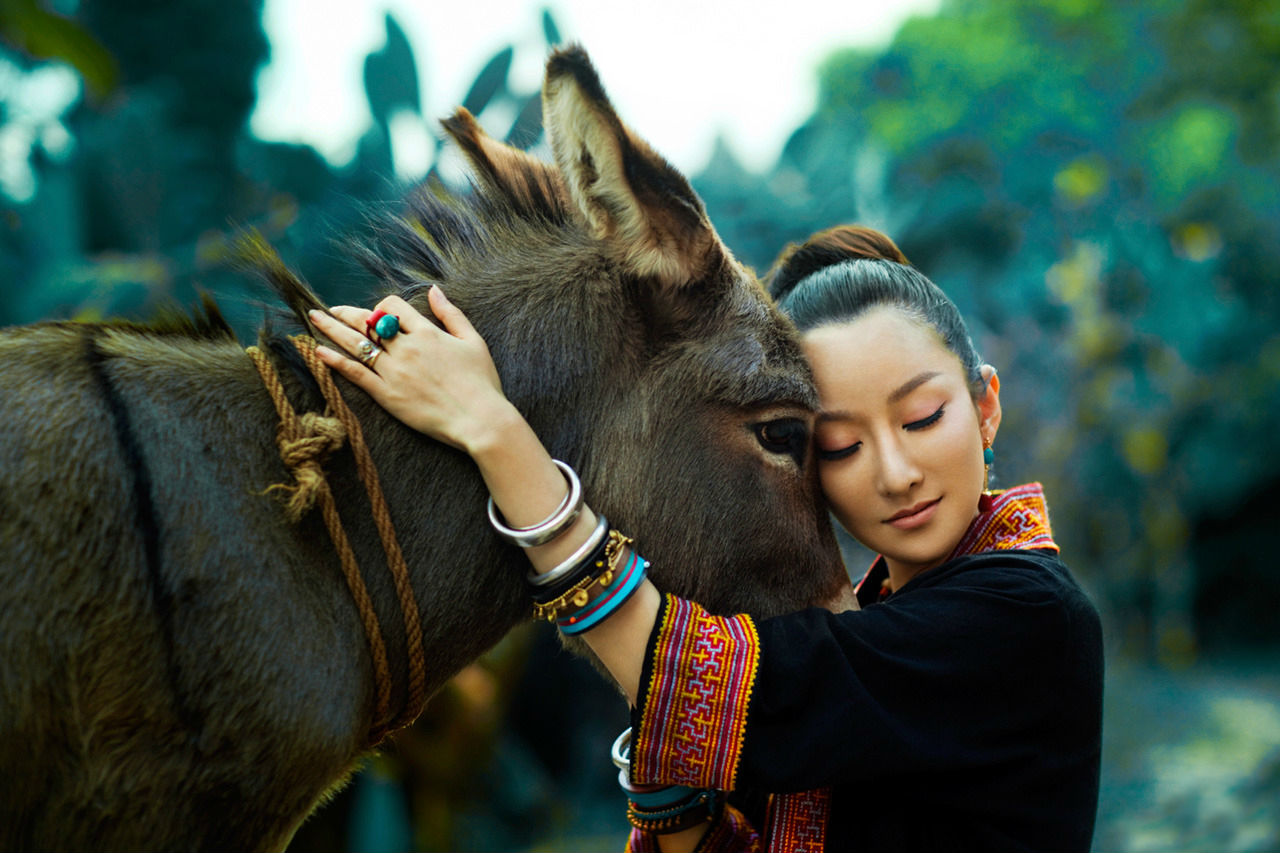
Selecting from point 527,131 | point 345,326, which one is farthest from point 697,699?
point 527,131

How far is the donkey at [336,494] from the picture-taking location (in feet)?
4.66

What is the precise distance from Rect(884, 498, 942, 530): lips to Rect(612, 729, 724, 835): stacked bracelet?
0.75 metres

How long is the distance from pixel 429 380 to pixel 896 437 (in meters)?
1.04

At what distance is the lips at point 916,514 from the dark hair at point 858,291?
14.0 inches

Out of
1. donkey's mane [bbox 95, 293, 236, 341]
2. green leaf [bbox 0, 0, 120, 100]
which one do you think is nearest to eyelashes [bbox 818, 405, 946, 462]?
donkey's mane [bbox 95, 293, 236, 341]

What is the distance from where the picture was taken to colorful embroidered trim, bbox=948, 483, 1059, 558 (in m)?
2.09

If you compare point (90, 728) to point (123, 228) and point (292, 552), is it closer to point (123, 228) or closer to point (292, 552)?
point (292, 552)

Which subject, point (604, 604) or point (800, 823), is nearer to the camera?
point (604, 604)

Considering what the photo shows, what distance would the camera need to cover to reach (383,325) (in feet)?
5.77

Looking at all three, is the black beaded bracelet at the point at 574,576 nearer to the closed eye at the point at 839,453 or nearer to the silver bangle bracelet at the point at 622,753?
the silver bangle bracelet at the point at 622,753

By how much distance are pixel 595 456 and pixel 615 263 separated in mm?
412

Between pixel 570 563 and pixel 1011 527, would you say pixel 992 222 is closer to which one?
pixel 1011 527

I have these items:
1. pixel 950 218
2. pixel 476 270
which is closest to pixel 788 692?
pixel 476 270

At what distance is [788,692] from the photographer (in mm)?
1686
